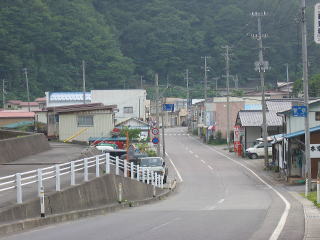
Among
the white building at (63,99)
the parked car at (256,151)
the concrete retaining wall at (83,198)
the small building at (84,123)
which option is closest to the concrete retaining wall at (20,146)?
the concrete retaining wall at (83,198)

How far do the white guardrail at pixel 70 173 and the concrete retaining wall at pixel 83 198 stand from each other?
0.92 feet

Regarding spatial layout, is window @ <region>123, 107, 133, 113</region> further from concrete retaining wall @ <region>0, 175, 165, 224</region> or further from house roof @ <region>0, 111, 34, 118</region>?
concrete retaining wall @ <region>0, 175, 165, 224</region>

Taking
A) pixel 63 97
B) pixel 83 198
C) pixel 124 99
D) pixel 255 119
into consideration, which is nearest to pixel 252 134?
pixel 255 119

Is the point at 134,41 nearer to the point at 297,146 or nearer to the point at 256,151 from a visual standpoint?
the point at 256,151

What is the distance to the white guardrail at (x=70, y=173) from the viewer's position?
49.3ft

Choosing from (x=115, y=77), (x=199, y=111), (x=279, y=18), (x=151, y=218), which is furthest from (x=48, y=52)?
(x=151, y=218)

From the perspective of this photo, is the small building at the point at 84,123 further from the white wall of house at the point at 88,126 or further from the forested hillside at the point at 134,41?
the forested hillside at the point at 134,41

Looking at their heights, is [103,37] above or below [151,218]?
above

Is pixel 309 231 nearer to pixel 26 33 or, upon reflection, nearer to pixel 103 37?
pixel 26 33

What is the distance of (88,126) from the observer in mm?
51531

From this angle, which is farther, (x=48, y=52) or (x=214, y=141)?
(x=48, y=52)

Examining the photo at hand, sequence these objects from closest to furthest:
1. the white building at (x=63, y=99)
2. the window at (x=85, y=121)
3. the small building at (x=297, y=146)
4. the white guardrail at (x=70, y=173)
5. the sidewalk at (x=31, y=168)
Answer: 1. the white guardrail at (x=70, y=173)
2. the sidewalk at (x=31, y=168)
3. the small building at (x=297, y=146)
4. the window at (x=85, y=121)
5. the white building at (x=63, y=99)

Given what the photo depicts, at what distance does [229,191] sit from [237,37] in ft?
270

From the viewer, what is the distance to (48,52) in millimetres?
104000
